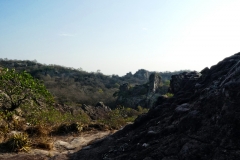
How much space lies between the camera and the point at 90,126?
1457 centimetres

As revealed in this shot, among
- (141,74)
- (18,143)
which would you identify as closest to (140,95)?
(18,143)

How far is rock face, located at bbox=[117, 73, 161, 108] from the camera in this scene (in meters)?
31.8

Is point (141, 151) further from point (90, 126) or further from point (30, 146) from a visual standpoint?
point (90, 126)

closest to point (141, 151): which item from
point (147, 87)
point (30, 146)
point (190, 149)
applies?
point (190, 149)

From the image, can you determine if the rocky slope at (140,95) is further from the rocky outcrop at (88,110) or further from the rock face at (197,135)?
the rock face at (197,135)

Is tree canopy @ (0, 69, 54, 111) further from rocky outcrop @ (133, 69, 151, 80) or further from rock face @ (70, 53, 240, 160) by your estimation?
rocky outcrop @ (133, 69, 151, 80)

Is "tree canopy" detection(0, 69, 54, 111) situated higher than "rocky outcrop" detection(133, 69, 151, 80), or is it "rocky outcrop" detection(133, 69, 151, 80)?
"rocky outcrop" detection(133, 69, 151, 80)

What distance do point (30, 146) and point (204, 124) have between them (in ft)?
21.6

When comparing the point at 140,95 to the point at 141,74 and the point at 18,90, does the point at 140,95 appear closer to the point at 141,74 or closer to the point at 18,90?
the point at 18,90

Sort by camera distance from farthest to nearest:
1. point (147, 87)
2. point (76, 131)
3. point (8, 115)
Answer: point (147, 87) < point (76, 131) < point (8, 115)

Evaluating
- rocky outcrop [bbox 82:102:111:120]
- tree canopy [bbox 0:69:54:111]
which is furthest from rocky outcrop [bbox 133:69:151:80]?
tree canopy [bbox 0:69:54:111]

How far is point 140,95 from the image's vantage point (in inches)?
1373

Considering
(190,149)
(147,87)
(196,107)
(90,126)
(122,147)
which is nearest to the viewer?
(190,149)

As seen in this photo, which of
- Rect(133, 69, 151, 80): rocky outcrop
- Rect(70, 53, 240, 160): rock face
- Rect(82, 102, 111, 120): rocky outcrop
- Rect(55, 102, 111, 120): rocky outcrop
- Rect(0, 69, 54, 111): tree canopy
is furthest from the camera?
Rect(133, 69, 151, 80): rocky outcrop
